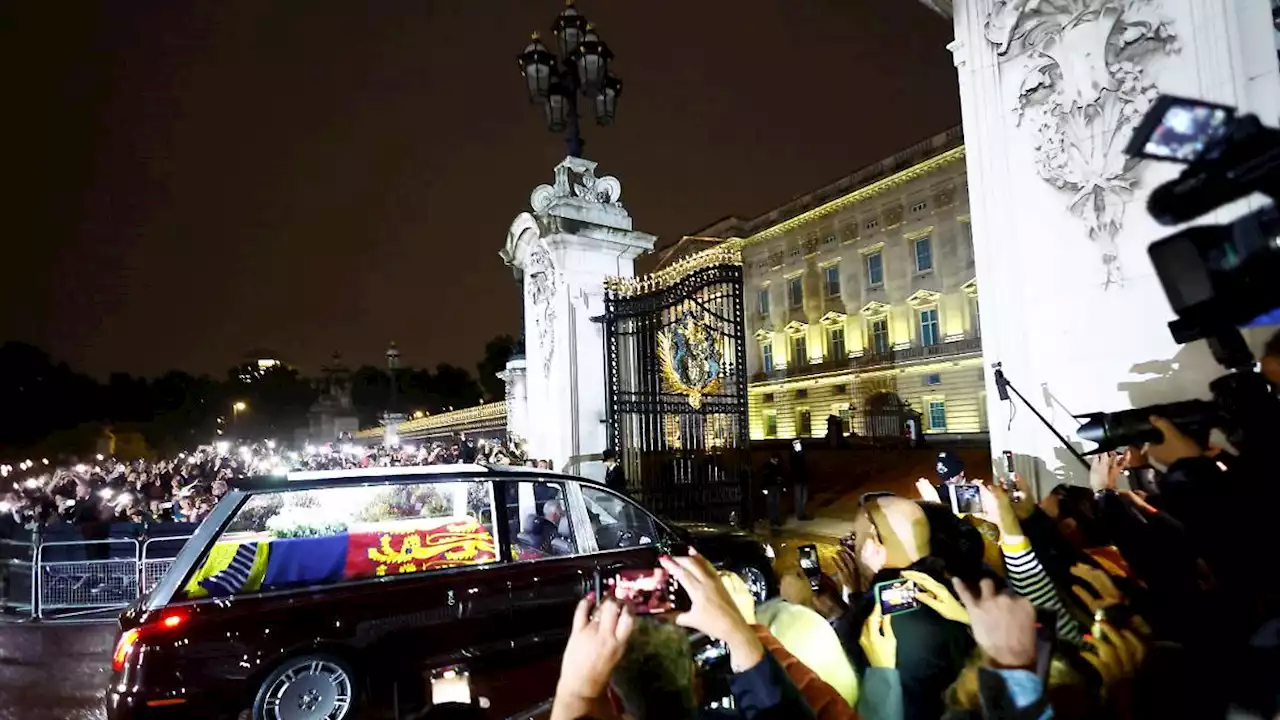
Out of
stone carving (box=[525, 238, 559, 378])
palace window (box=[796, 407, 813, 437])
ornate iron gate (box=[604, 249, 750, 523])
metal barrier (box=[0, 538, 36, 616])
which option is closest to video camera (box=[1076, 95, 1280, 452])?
ornate iron gate (box=[604, 249, 750, 523])

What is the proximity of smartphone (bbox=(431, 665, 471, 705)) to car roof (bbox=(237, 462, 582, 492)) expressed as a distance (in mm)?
1196

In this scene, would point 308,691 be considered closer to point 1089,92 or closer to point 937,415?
point 1089,92

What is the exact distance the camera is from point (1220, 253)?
2.84 m

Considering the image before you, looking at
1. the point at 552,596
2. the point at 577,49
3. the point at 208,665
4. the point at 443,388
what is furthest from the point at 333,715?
the point at 443,388

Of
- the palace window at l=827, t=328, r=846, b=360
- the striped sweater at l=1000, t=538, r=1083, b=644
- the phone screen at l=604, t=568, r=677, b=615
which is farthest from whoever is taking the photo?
the palace window at l=827, t=328, r=846, b=360

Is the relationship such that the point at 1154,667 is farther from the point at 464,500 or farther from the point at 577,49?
the point at 577,49

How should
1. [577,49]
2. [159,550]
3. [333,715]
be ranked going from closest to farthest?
[333,715] → [159,550] → [577,49]

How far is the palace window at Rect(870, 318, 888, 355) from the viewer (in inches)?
1594

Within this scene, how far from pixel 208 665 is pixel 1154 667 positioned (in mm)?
4345

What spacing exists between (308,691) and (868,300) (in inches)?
1573

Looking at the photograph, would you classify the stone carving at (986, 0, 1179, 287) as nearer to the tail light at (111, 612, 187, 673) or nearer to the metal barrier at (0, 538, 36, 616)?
the tail light at (111, 612, 187, 673)

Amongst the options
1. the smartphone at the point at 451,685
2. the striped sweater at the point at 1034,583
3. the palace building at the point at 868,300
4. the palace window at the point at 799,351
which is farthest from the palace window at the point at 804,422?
Answer: the striped sweater at the point at 1034,583

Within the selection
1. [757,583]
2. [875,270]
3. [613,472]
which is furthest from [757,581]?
[875,270]

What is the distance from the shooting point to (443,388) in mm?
90750
